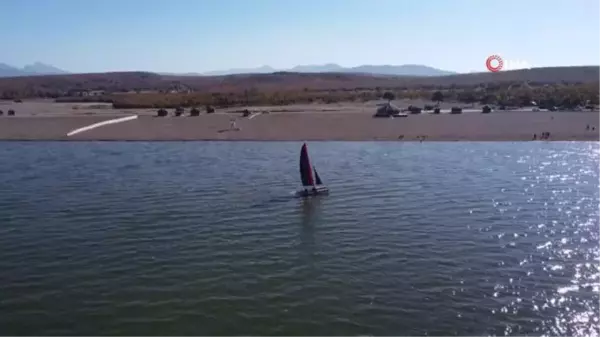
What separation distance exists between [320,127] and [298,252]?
40.9m

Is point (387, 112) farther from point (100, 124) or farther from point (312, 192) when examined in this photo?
point (312, 192)

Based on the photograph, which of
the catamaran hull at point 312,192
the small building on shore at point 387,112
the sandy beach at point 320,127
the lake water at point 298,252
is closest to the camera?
the lake water at point 298,252

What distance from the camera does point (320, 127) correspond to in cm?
5991

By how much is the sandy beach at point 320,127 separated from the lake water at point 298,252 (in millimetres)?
16532

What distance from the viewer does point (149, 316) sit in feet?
47.7

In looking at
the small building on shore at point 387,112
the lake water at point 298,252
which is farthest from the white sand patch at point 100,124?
the small building on shore at point 387,112

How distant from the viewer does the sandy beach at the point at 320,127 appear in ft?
176

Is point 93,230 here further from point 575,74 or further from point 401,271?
point 575,74

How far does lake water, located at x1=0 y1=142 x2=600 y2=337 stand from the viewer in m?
14.5

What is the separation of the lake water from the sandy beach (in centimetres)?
1653

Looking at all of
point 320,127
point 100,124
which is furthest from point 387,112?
point 100,124

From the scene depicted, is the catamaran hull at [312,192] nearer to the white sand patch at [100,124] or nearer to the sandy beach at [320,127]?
the sandy beach at [320,127]

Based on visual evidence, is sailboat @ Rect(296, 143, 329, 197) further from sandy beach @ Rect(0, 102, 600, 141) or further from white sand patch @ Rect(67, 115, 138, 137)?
white sand patch @ Rect(67, 115, 138, 137)

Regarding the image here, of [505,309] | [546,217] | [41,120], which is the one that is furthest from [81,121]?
[505,309]
